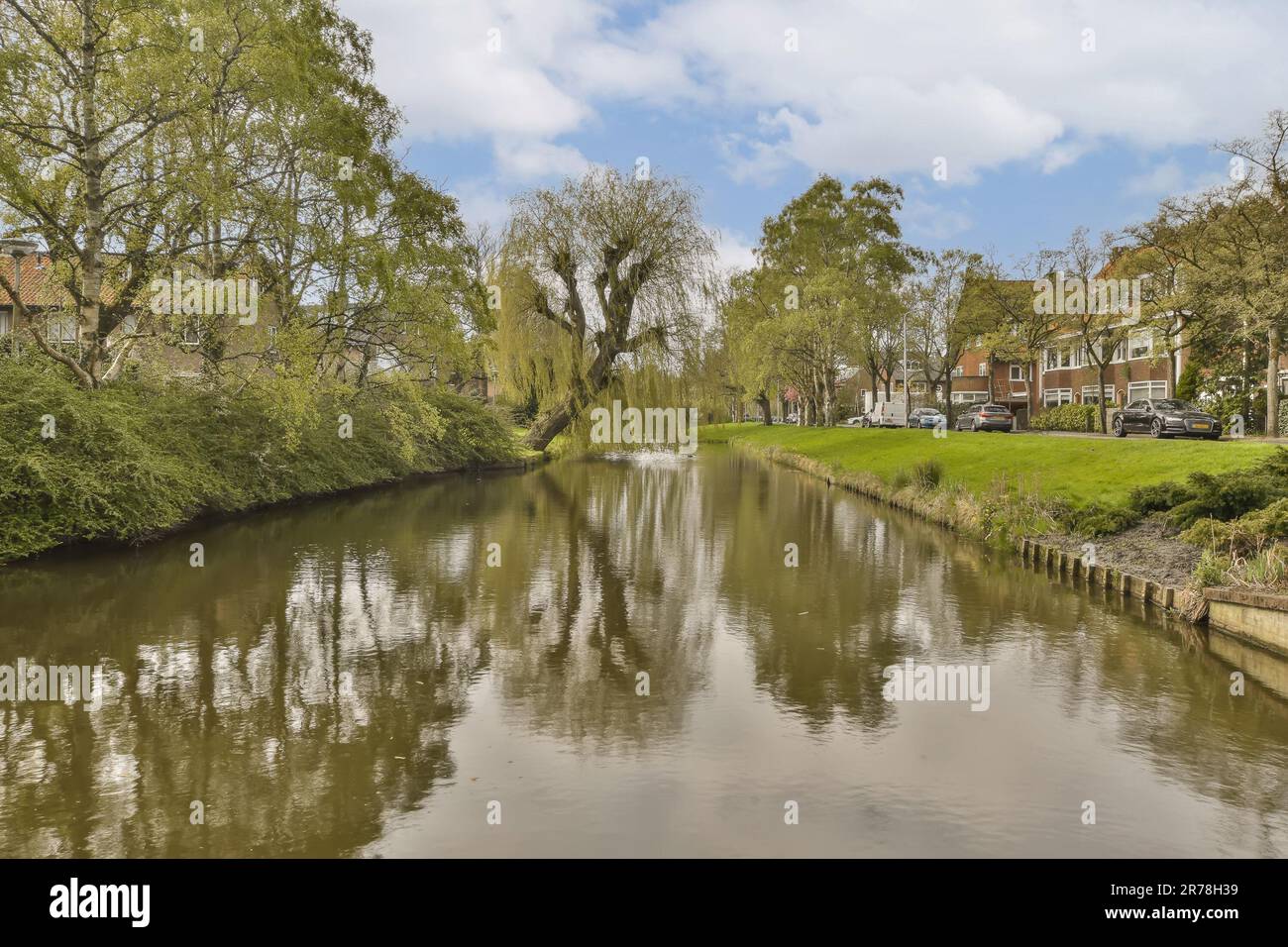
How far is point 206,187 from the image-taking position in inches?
704

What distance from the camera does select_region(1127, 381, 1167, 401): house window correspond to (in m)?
50.8

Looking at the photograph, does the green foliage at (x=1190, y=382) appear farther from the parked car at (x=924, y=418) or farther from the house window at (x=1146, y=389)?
the parked car at (x=924, y=418)

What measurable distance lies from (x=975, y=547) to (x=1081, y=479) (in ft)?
15.0

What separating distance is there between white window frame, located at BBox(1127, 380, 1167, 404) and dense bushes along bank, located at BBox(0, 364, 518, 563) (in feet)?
142

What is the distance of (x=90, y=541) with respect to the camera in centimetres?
1720

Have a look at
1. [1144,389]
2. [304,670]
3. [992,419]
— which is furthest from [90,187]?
[1144,389]

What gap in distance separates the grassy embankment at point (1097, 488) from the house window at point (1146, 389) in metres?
23.9

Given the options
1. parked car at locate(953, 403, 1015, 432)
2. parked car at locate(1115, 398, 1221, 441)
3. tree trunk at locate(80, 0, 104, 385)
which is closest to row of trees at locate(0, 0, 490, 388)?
tree trunk at locate(80, 0, 104, 385)

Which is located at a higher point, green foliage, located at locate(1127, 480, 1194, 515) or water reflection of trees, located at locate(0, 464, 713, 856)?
green foliage, located at locate(1127, 480, 1194, 515)

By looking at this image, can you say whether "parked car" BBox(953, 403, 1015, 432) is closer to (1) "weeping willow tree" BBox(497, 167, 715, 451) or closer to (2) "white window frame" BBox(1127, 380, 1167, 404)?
(2) "white window frame" BBox(1127, 380, 1167, 404)

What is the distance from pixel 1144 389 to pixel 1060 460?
35171mm

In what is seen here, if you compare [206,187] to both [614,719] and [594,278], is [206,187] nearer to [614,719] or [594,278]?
[614,719]

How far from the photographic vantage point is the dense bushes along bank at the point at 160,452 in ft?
49.1
